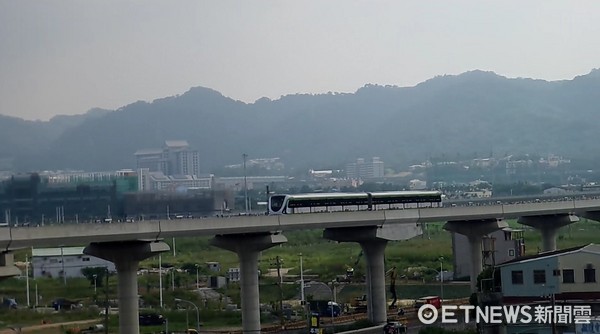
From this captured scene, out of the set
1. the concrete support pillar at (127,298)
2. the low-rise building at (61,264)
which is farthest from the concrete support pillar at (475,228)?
the low-rise building at (61,264)

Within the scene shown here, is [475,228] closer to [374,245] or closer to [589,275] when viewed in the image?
[374,245]

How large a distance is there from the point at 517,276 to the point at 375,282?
2010cm

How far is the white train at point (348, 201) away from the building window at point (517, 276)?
20.3m

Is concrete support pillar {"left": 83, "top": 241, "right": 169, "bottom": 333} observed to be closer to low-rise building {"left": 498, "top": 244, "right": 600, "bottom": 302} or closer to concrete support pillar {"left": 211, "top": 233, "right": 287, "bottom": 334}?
concrete support pillar {"left": 211, "top": 233, "right": 287, "bottom": 334}

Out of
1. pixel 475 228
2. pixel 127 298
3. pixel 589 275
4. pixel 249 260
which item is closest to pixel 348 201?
pixel 475 228

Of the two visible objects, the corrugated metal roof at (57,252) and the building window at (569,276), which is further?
the corrugated metal roof at (57,252)

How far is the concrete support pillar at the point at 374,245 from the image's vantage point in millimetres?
58750

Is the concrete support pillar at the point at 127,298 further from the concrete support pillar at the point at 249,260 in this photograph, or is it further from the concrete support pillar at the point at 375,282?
the concrete support pillar at the point at 375,282

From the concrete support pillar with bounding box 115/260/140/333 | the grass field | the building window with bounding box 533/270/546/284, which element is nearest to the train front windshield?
the grass field

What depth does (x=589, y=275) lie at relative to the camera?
38.4 meters

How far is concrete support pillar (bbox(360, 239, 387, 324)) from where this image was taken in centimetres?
5825

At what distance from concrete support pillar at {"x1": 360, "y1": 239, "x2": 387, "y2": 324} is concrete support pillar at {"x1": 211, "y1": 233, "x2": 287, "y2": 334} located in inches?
299

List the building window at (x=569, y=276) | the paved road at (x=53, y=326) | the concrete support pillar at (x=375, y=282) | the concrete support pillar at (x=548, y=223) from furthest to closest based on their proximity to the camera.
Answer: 1. the concrete support pillar at (x=548, y=223)
2. the concrete support pillar at (x=375, y=282)
3. the paved road at (x=53, y=326)
4. the building window at (x=569, y=276)

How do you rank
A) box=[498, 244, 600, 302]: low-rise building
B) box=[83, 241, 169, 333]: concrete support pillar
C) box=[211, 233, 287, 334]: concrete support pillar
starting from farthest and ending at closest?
1. box=[211, 233, 287, 334]: concrete support pillar
2. box=[83, 241, 169, 333]: concrete support pillar
3. box=[498, 244, 600, 302]: low-rise building
